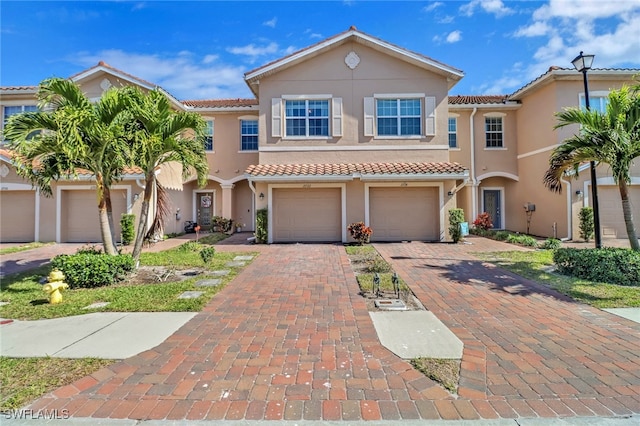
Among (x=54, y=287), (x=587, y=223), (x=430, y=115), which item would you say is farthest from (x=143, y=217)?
(x=587, y=223)

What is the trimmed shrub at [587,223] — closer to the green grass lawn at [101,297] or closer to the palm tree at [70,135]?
the green grass lawn at [101,297]

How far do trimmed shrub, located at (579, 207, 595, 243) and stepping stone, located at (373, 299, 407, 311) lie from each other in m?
13.1

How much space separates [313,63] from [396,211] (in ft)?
26.1

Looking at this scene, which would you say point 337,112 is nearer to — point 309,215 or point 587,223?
point 309,215

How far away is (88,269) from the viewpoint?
7.30 m

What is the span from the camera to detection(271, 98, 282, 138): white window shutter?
48.7 feet

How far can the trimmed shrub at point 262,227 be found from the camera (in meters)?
14.0

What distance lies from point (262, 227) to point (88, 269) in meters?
7.28

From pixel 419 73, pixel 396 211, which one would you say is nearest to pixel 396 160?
pixel 396 211

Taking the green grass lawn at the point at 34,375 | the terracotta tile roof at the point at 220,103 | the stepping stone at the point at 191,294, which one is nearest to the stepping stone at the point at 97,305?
the stepping stone at the point at 191,294

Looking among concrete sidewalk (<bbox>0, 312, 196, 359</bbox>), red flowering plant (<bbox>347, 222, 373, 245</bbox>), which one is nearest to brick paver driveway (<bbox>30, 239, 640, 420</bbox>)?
concrete sidewalk (<bbox>0, 312, 196, 359</bbox>)

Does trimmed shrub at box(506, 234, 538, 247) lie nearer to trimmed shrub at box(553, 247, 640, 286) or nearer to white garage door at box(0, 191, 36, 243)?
trimmed shrub at box(553, 247, 640, 286)

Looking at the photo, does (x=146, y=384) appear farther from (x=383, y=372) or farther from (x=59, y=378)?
(x=383, y=372)

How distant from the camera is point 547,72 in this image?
586 inches
